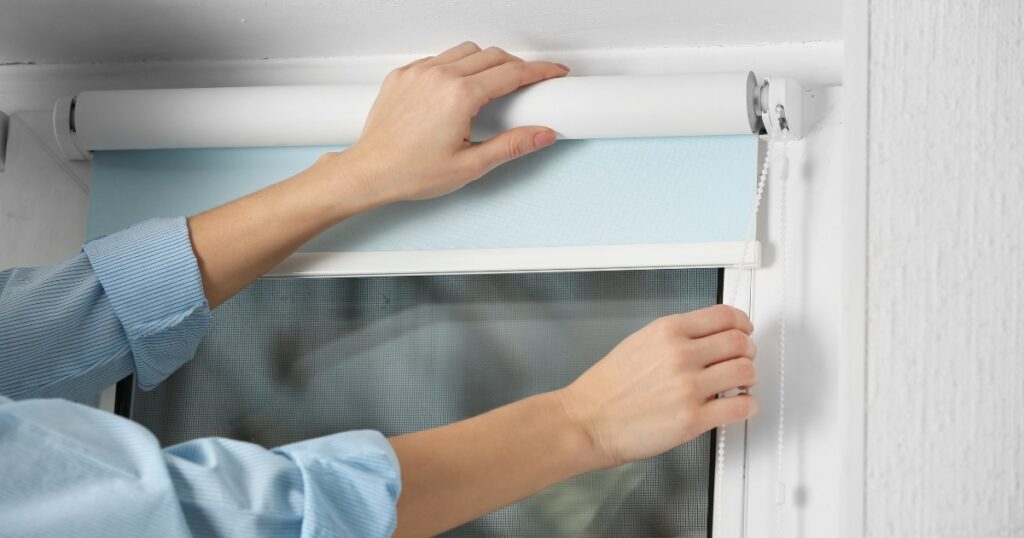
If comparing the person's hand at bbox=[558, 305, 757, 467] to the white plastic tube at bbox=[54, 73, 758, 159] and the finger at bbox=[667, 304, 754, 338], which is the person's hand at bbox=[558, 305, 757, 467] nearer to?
the finger at bbox=[667, 304, 754, 338]

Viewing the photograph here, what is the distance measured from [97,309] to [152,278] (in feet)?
0.20

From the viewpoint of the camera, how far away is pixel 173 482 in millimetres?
638

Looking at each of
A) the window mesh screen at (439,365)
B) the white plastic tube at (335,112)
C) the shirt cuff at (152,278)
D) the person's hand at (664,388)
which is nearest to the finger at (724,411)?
the person's hand at (664,388)

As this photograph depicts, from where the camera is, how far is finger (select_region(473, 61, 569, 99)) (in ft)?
2.98

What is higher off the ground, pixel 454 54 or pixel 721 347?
pixel 454 54

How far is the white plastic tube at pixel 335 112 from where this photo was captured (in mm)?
919

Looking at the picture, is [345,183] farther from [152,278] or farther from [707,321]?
[707,321]

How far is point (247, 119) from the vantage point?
39.4 inches

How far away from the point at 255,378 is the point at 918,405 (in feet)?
2.19

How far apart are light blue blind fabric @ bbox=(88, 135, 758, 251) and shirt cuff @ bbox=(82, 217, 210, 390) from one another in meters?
0.12

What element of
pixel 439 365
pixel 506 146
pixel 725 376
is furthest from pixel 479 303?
pixel 725 376

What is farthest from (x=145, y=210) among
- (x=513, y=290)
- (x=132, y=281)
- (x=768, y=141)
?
(x=768, y=141)

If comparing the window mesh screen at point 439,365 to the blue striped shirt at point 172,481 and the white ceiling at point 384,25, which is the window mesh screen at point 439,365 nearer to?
the white ceiling at point 384,25

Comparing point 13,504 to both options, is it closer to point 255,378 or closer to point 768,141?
point 255,378
